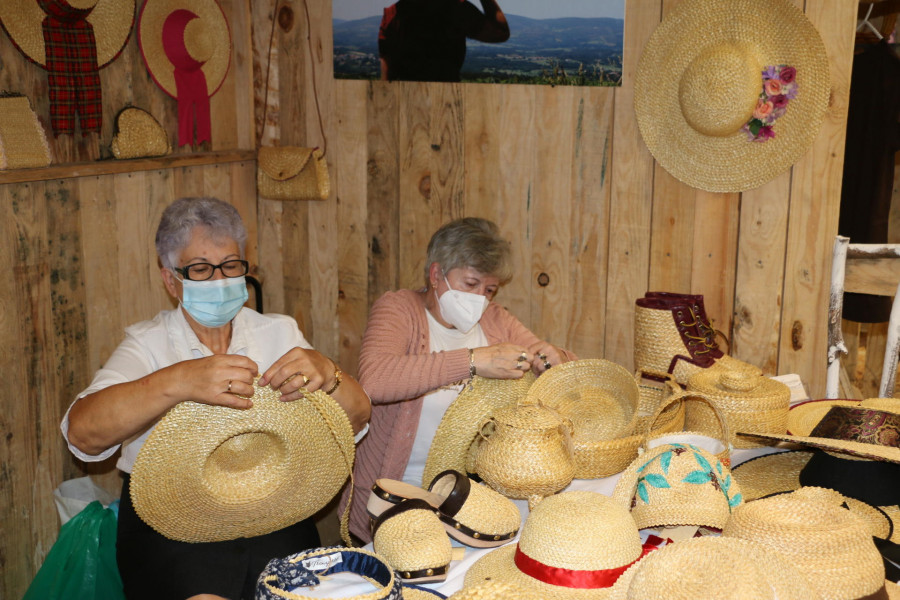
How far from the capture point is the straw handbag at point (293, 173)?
3488mm

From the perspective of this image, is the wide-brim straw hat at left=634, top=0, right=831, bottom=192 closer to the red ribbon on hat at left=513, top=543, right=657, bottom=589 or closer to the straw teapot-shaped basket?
the straw teapot-shaped basket

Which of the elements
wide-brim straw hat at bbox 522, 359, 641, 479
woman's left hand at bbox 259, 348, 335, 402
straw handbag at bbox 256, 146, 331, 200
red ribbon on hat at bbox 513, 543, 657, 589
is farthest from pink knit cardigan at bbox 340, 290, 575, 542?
straw handbag at bbox 256, 146, 331, 200

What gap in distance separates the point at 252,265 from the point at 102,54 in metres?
1.20

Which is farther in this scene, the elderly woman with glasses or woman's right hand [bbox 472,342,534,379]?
woman's right hand [bbox 472,342,534,379]

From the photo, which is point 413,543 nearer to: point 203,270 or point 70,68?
point 203,270

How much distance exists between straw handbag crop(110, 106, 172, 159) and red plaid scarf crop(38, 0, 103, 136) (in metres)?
0.08

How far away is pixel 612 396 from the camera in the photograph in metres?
2.12

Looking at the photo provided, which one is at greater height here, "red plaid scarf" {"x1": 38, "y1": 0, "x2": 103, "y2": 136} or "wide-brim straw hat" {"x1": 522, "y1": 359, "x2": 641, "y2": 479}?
"red plaid scarf" {"x1": 38, "y1": 0, "x2": 103, "y2": 136}

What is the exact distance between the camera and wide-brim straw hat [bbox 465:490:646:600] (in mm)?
1328

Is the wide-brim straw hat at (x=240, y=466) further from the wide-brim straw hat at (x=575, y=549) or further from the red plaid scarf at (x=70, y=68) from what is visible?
the red plaid scarf at (x=70, y=68)

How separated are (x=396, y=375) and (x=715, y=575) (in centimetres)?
131

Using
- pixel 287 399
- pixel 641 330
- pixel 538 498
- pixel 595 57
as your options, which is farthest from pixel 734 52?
pixel 287 399

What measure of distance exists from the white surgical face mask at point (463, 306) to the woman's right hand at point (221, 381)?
3.04 ft

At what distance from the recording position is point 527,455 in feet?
5.43
